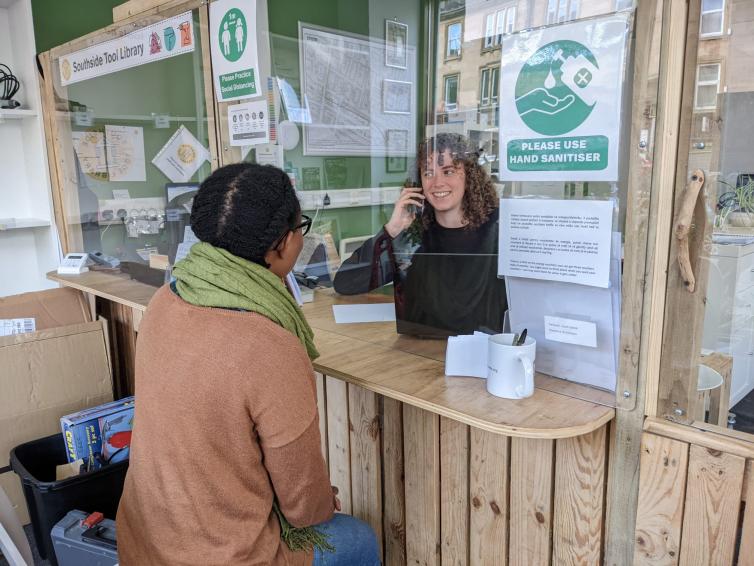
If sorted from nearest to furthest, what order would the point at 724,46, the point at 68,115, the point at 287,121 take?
1. the point at 724,46
2. the point at 287,121
3. the point at 68,115

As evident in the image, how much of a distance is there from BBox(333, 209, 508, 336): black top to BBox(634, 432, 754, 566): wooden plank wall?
0.46m

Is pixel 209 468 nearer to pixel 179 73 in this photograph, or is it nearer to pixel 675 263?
pixel 675 263

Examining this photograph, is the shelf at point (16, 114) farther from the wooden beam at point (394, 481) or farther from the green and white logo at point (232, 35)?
the wooden beam at point (394, 481)

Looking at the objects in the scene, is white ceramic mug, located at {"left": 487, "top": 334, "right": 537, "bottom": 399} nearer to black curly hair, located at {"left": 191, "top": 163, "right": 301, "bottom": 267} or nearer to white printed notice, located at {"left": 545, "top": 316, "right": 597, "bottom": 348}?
white printed notice, located at {"left": 545, "top": 316, "right": 597, "bottom": 348}

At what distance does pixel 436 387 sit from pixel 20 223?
9.21 feet

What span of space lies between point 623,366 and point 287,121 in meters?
1.49

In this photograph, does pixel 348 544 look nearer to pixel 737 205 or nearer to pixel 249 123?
pixel 737 205

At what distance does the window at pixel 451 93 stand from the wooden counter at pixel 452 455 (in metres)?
0.64

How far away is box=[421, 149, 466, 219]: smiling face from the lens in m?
1.60

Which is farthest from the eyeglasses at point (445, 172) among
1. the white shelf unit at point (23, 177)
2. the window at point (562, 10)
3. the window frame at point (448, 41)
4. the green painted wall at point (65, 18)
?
the green painted wall at point (65, 18)

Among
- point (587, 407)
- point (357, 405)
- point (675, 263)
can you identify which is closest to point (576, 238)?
point (675, 263)

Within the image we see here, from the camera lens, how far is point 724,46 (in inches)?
42.8

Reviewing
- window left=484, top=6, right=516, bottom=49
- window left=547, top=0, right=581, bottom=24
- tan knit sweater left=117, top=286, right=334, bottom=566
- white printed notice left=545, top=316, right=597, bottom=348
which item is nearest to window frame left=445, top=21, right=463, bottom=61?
window left=484, top=6, right=516, bottom=49

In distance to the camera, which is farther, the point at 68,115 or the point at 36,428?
the point at 68,115
